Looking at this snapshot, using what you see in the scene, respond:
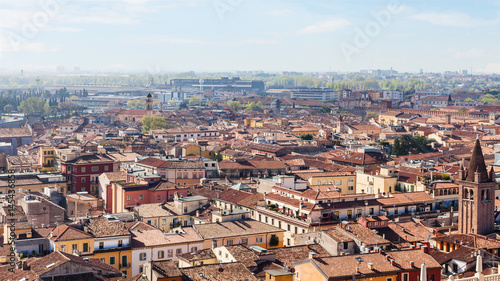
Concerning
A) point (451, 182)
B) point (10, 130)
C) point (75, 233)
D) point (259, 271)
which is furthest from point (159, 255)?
point (10, 130)

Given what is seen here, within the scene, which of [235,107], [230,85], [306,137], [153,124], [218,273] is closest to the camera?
[218,273]

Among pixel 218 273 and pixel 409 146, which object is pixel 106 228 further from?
pixel 409 146

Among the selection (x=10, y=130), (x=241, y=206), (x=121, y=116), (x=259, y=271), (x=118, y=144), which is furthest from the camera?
(x=121, y=116)

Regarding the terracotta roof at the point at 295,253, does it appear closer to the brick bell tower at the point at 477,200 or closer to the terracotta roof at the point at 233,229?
the terracotta roof at the point at 233,229

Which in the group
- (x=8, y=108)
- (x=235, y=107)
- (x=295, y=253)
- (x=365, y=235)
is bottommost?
(x=8, y=108)

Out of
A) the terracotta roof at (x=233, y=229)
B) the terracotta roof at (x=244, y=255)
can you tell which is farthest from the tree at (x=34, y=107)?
the terracotta roof at (x=244, y=255)

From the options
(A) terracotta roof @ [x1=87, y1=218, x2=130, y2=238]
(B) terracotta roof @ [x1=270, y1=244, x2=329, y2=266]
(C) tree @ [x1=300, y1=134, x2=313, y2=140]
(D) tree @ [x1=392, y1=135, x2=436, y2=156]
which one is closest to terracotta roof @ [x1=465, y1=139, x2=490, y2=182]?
(B) terracotta roof @ [x1=270, y1=244, x2=329, y2=266]

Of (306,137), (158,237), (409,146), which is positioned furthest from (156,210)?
(306,137)

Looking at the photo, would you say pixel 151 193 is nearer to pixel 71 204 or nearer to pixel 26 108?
pixel 71 204
